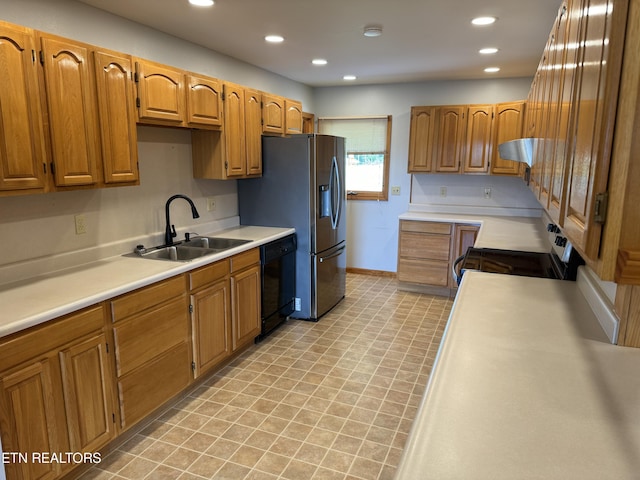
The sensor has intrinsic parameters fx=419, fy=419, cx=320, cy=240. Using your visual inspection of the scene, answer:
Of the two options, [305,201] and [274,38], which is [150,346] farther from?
[274,38]

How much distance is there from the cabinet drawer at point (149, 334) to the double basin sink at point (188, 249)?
0.37 meters

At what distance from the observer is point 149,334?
7.59 ft

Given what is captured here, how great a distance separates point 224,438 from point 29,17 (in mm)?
2473

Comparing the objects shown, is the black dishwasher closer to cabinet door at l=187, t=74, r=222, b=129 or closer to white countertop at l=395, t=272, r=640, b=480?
cabinet door at l=187, t=74, r=222, b=129

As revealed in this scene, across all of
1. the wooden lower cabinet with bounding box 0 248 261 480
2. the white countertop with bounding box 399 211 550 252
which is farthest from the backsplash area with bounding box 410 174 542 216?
the wooden lower cabinet with bounding box 0 248 261 480

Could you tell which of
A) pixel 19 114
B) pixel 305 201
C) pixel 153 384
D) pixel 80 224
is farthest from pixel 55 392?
pixel 305 201

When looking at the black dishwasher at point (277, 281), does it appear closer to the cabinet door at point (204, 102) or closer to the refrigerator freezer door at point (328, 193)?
the refrigerator freezer door at point (328, 193)

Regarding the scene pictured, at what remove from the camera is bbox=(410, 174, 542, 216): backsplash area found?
4.81m

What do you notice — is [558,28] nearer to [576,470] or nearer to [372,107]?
[576,470]

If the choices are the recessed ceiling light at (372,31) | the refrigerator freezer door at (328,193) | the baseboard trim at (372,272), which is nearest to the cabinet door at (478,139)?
the refrigerator freezer door at (328,193)

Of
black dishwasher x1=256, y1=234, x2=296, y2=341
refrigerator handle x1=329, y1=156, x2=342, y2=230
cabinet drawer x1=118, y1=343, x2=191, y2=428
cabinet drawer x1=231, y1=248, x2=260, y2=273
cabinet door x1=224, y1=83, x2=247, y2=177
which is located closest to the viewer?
cabinet drawer x1=118, y1=343, x2=191, y2=428

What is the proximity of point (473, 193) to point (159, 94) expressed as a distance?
12.3ft

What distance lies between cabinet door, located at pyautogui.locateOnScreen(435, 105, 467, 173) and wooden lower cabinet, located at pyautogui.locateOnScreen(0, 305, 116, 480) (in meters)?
3.90

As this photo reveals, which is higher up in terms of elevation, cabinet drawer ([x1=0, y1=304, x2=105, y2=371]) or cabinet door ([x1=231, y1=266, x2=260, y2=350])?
cabinet drawer ([x1=0, y1=304, x2=105, y2=371])
